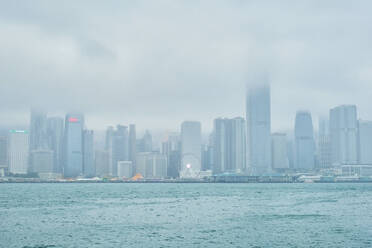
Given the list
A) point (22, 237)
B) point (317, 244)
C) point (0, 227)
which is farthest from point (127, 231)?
point (317, 244)

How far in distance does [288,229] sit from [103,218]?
31078 mm

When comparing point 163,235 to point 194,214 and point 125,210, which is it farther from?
point 125,210

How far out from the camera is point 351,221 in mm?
75500

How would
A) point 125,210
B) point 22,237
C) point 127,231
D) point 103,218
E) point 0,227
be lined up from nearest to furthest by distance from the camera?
point 22,237 < point 127,231 < point 0,227 < point 103,218 < point 125,210

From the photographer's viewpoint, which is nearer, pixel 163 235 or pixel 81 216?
pixel 163 235

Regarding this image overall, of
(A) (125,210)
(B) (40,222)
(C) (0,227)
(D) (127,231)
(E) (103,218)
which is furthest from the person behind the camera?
(A) (125,210)

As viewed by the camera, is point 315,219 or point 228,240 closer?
point 228,240

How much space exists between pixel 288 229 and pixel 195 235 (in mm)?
13212

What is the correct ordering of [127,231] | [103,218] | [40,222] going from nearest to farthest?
[127,231], [40,222], [103,218]

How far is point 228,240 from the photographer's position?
57.8 meters

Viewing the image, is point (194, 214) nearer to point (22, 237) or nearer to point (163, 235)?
point (163, 235)

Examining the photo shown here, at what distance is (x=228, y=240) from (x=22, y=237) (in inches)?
998

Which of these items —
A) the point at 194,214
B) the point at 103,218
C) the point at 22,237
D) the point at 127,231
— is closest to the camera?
the point at 22,237

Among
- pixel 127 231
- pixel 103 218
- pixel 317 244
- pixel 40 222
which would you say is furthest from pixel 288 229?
pixel 40 222
